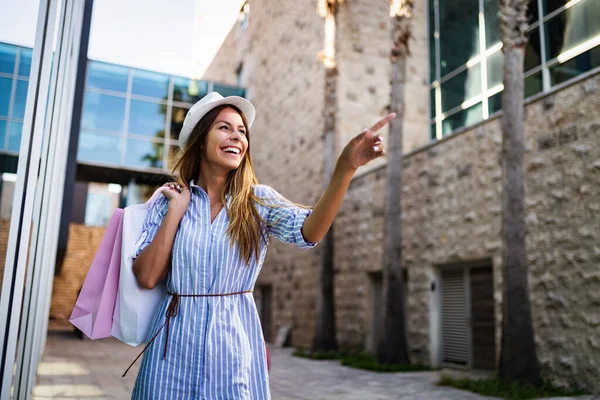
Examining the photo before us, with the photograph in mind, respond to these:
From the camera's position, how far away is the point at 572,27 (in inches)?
336

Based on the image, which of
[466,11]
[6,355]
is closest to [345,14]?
[466,11]

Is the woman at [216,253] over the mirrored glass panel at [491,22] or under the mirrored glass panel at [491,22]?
under

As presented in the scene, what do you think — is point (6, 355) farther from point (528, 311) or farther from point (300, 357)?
→ point (300, 357)

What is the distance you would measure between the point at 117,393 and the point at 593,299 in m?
5.64

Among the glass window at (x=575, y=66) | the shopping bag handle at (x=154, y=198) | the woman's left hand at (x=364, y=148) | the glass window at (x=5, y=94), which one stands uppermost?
the glass window at (x=575, y=66)

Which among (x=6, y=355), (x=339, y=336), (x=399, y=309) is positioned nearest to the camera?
(x=6, y=355)

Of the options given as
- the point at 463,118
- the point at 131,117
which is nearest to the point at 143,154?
the point at 131,117

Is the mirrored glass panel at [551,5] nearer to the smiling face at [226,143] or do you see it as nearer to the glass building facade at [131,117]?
the smiling face at [226,143]

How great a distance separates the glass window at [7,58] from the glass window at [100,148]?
16068mm

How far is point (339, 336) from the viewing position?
12.2 metres

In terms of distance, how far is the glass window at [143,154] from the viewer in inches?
695

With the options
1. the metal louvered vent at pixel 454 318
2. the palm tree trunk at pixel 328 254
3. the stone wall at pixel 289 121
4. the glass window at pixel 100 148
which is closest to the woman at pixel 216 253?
the metal louvered vent at pixel 454 318

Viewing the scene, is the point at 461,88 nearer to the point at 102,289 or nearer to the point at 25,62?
the point at 25,62

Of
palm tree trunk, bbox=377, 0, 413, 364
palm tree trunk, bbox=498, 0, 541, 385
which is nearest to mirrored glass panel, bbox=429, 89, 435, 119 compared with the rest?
palm tree trunk, bbox=377, 0, 413, 364
